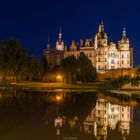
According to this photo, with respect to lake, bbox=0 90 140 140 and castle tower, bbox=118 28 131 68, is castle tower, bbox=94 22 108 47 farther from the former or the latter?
lake, bbox=0 90 140 140

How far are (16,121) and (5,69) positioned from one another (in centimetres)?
4439

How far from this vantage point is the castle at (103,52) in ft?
465

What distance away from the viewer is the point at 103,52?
14262 cm

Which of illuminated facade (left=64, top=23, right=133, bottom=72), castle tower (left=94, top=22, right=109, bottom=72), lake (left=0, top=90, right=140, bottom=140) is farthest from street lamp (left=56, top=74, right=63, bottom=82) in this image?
lake (left=0, top=90, right=140, bottom=140)

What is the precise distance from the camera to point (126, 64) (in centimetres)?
14550

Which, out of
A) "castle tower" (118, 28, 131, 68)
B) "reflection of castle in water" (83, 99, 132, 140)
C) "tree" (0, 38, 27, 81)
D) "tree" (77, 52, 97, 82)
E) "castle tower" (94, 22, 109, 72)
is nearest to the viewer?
"reflection of castle in water" (83, 99, 132, 140)

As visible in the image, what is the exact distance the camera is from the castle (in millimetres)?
141663

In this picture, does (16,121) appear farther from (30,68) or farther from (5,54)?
(30,68)

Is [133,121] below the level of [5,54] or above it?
below

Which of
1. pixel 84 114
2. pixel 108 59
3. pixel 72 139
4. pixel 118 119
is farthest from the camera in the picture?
pixel 108 59

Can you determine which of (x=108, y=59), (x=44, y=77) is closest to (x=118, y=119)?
(x=44, y=77)

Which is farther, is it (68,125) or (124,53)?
(124,53)

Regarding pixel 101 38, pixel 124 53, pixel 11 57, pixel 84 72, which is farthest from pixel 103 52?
pixel 11 57

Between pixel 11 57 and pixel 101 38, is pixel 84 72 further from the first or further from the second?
pixel 101 38
